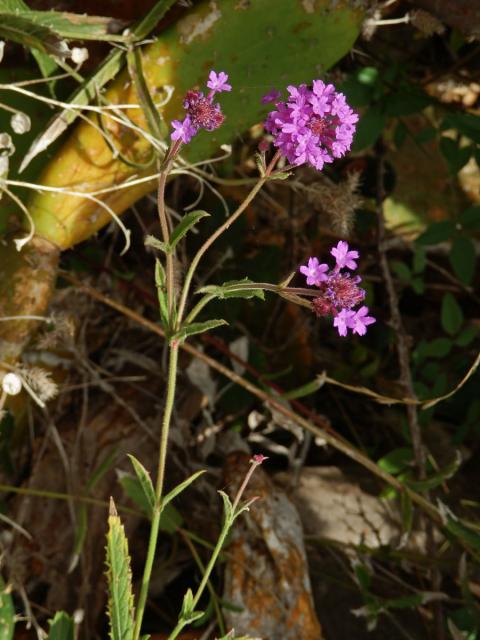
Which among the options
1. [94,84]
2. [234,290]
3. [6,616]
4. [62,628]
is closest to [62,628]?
[62,628]

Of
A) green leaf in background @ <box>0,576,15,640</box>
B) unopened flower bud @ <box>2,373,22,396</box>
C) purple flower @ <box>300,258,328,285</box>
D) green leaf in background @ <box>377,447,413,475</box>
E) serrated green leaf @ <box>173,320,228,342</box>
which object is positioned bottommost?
green leaf in background @ <box>377,447,413,475</box>

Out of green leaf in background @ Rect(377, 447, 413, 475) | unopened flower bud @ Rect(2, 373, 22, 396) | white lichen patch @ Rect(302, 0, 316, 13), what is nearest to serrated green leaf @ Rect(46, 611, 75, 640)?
unopened flower bud @ Rect(2, 373, 22, 396)

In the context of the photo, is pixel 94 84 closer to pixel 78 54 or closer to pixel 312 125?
pixel 78 54

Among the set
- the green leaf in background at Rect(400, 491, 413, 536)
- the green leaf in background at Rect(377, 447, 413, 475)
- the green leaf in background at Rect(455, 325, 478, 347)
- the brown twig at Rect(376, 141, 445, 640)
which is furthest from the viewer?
the green leaf in background at Rect(455, 325, 478, 347)

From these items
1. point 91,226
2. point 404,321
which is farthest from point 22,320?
point 404,321

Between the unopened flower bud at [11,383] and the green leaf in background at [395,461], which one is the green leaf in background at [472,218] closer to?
the green leaf in background at [395,461]

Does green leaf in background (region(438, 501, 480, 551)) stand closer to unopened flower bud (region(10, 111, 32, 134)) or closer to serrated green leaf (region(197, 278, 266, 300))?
serrated green leaf (region(197, 278, 266, 300))
